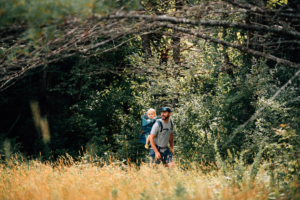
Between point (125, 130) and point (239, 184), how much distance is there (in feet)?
23.3

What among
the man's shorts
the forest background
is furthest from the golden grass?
the forest background

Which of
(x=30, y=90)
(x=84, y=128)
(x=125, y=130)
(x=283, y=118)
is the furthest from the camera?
(x=30, y=90)

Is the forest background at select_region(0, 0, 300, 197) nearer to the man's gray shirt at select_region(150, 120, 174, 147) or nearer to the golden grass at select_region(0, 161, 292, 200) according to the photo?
the golden grass at select_region(0, 161, 292, 200)

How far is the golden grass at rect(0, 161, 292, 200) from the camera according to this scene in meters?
3.91

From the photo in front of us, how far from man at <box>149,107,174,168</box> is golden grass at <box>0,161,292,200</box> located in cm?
36

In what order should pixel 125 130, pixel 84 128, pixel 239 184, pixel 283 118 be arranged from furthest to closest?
1. pixel 84 128
2. pixel 125 130
3. pixel 283 118
4. pixel 239 184

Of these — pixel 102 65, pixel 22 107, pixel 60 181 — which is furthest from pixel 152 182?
pixel 22 107

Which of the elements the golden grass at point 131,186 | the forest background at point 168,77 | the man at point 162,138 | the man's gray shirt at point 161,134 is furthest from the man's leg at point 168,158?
the forest background at point 168,77

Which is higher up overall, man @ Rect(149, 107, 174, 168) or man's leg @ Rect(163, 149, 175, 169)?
man @ Rect(149, 107, 174, 168)

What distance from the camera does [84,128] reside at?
12000 mm

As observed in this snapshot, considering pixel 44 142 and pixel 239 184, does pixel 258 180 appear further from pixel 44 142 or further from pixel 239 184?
pixel 44 142

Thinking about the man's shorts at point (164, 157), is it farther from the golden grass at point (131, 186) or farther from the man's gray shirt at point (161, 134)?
the golden grass at point (131, 186)

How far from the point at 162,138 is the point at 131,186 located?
1.47 m

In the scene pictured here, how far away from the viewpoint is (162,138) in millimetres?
5820
